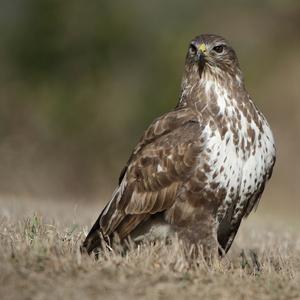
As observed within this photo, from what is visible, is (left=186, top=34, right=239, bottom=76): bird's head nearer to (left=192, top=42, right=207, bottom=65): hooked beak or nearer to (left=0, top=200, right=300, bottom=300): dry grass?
(left=192, top=42, right=207, bottom=65): hooked beak

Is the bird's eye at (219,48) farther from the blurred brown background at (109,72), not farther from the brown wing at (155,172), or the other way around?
the blurred brown background at (109,72)

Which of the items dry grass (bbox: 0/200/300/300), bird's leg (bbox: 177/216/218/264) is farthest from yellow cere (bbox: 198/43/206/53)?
dry grass (bbox: 0/200/300/300)

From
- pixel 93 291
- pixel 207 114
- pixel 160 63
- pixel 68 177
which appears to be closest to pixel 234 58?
pixel 207 114

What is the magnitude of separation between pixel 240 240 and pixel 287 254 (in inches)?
62.6

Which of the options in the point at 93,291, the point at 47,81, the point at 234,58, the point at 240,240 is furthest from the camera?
the point at 47,81

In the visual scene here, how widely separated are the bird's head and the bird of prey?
42mm

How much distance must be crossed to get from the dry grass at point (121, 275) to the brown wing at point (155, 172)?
0.50 metres

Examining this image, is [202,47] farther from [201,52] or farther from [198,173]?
[198,173]

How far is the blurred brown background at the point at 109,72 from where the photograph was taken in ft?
67.0

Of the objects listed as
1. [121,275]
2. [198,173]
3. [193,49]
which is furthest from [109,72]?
[121,275]

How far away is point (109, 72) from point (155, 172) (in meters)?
15.4

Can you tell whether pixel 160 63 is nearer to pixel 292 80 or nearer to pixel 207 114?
pixel 292 80

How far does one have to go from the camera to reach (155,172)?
22.8 feet

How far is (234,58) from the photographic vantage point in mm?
7465
